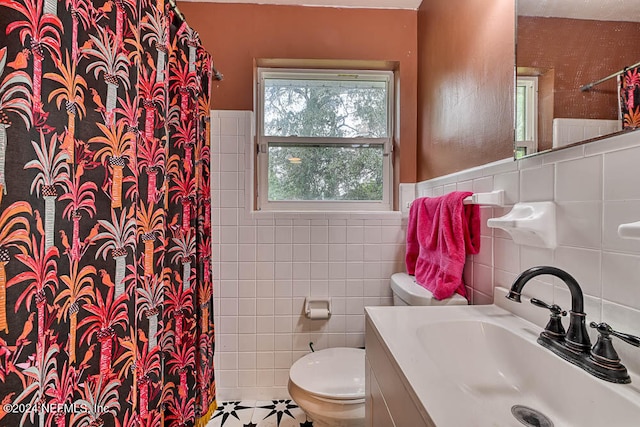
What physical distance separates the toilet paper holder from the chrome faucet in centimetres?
102

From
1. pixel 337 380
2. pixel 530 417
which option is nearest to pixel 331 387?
pixel 337 380

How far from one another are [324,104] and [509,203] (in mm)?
1207

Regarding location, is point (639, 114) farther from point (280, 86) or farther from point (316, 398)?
point (280, 86)

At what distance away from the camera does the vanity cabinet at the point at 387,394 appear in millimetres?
478

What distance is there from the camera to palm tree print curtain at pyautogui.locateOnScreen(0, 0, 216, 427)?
0.52 metres


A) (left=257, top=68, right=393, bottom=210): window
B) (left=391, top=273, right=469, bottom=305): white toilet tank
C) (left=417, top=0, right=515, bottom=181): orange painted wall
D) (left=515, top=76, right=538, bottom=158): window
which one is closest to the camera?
(left=515, top=76, right=538, bottom=158): window

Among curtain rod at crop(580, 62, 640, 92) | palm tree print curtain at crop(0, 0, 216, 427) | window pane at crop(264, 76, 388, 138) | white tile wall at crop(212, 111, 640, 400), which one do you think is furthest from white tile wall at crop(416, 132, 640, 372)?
palm tree print curtain at crop(0, 0, 216, 427)

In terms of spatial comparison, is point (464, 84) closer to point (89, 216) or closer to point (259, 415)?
point (89, 216)

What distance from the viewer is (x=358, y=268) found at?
5.11ft

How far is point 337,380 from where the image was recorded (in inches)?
45.9

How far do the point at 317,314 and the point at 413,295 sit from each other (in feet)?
1.93

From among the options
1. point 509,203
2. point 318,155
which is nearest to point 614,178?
point 509,203

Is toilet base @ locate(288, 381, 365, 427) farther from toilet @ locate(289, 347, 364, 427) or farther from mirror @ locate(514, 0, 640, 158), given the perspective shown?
mirror @ locate(514, 0, 640, 158)

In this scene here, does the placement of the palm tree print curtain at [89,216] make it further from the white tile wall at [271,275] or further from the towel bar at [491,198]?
the towel bar at [491,198]
